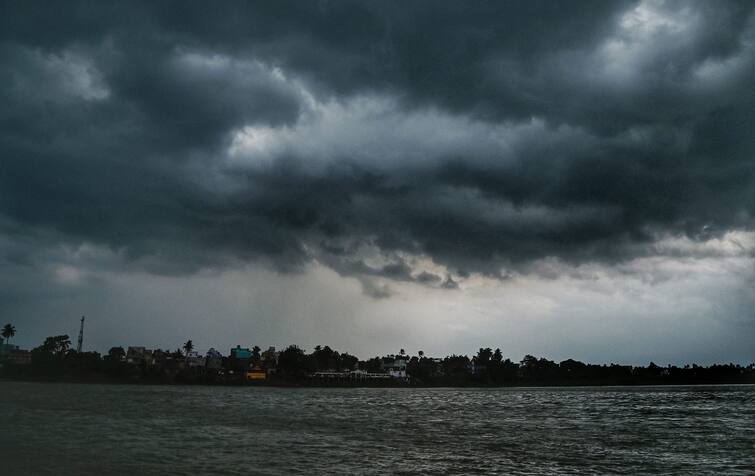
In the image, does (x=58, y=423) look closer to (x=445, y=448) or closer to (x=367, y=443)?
(x=367, y=443)

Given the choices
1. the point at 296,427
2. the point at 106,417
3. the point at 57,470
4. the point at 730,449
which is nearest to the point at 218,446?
the point at 57,470

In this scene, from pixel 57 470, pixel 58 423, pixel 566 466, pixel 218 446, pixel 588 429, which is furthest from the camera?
pixel 588 429

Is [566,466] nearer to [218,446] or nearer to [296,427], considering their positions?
[218,446]

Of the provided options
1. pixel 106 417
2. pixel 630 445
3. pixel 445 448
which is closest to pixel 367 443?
pixel 445 448

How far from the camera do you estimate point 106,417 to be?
7350 cm

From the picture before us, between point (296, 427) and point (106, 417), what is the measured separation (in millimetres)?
25904

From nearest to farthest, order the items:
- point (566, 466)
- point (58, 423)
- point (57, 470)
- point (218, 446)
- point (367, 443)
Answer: point (57, 470) → point (566, 466) → point (218, 446) → point (367, 443) → point (58, 423)

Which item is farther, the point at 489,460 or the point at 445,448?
the point at 445,448

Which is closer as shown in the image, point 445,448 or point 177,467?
point 177,467

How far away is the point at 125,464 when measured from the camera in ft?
120

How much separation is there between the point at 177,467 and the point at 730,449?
1884 inches

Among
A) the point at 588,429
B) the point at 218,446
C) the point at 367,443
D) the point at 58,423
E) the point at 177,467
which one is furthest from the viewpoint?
the point at 588,429

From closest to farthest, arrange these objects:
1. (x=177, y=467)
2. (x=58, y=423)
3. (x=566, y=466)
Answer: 1. (x=177, y=467)
2. (x=566, y=466)
3. (x=58, y=423)

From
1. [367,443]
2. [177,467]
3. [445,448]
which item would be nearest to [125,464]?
[177,467]
